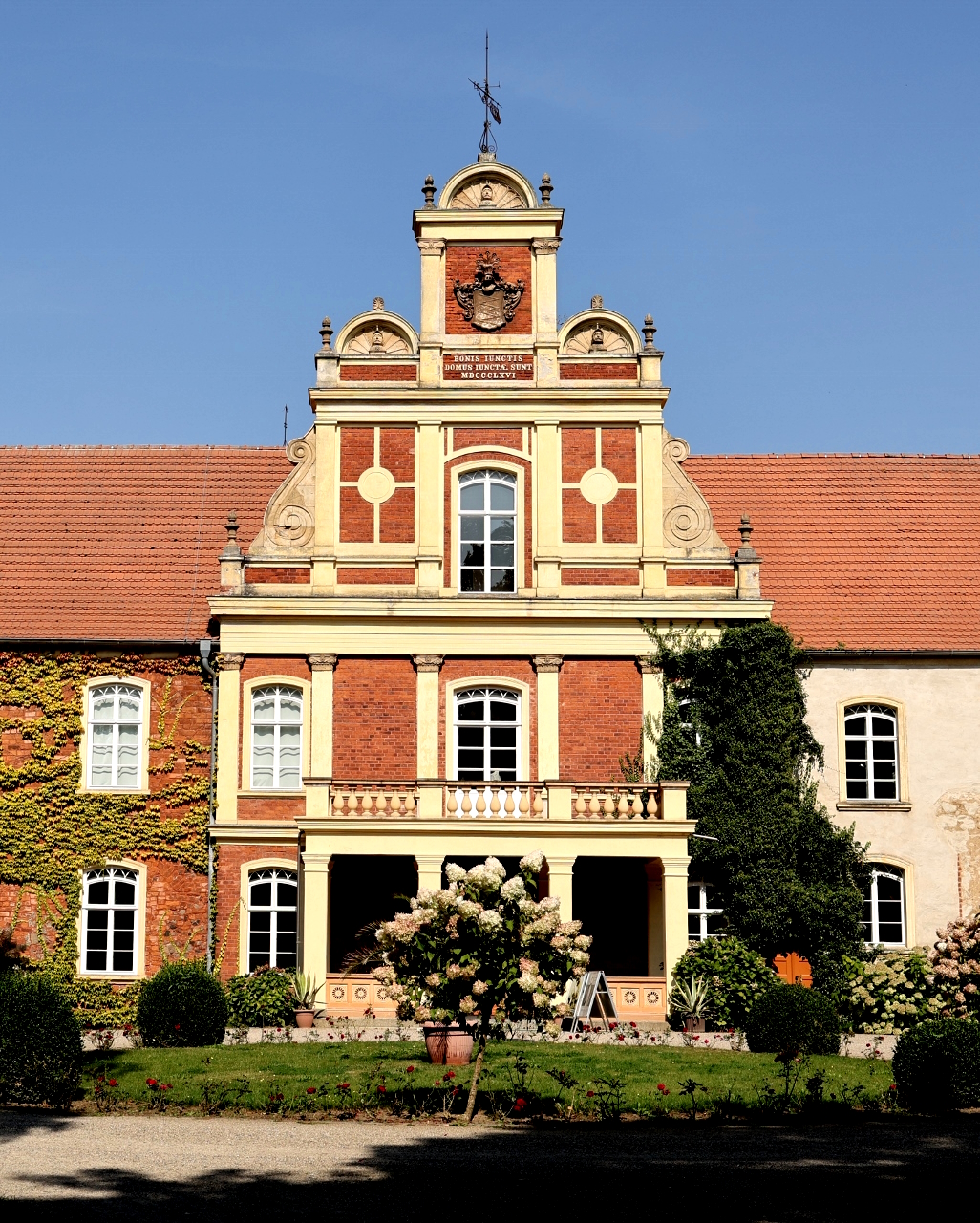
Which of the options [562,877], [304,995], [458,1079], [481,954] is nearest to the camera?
[481,954]

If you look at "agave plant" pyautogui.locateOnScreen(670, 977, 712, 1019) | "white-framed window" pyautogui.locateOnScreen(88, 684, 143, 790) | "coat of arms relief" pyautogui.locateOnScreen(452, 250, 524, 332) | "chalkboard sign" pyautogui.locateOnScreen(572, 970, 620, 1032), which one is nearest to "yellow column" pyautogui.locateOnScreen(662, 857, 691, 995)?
"agave plant" pyautogui.locateOnScreen(670, 977, 712, 1019)

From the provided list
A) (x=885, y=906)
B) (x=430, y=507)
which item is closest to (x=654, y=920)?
(x=885, y=906)

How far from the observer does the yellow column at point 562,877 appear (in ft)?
81.4

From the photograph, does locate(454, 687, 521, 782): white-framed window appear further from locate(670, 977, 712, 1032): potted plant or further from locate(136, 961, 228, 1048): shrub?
locate(136, 961, 228, 1048): shrub

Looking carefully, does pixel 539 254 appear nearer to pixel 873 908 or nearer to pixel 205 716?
pixel 205 716

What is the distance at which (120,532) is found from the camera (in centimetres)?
2950

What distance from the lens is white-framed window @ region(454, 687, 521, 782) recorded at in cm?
2688

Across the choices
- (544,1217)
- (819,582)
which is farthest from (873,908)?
(544,1217)

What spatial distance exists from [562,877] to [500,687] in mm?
3594

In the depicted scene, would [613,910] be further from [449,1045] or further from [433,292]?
[433,292]

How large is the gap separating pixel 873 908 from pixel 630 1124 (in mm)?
12613

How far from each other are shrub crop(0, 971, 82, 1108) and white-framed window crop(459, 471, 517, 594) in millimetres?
12137

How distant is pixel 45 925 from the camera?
26.6 metres

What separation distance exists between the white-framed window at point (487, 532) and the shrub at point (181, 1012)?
8.14 metres
